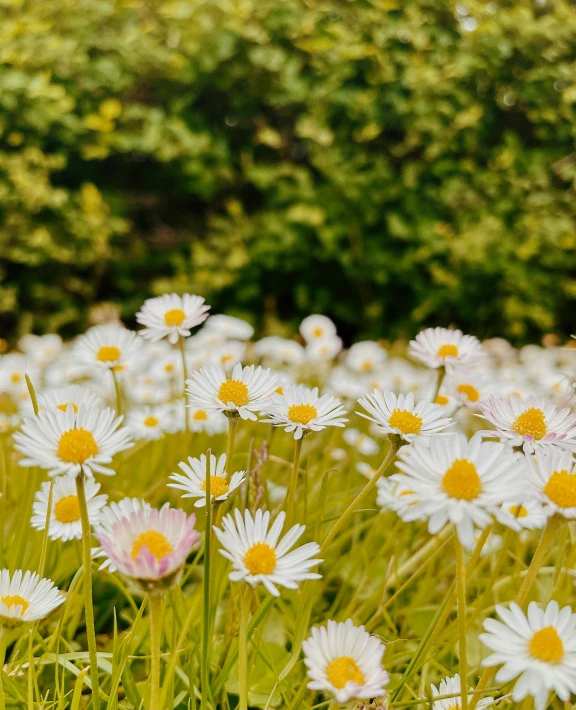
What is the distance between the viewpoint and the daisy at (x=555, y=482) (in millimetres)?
588

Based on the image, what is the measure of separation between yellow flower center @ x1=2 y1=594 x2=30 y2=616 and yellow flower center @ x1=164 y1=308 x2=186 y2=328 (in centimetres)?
46

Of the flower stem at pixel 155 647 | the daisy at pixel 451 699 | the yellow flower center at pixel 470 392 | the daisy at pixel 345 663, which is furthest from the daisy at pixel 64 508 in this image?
the yellow flower center at pixel 470 392

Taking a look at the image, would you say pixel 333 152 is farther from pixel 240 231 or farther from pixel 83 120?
pixel 83 120

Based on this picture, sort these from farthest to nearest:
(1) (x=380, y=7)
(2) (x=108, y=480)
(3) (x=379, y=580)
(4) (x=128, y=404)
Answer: (1) (x=380, y=7) < (4) (x=128, y=404) < (2) (x=108, y=480) < (3) (x=379, y=580)

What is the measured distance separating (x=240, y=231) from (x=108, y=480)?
214 centimetres

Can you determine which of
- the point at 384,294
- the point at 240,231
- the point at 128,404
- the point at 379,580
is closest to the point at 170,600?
the point at 379,580

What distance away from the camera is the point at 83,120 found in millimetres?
2920

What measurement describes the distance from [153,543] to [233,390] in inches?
10.7

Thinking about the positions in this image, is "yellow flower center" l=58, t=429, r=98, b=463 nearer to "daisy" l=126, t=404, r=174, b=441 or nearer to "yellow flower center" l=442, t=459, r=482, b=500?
Answer: "yellow flower center" l=442, t=459, r=482, b=500

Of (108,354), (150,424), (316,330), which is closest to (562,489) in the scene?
(108,354)

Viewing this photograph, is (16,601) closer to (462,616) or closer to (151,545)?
(151,545)

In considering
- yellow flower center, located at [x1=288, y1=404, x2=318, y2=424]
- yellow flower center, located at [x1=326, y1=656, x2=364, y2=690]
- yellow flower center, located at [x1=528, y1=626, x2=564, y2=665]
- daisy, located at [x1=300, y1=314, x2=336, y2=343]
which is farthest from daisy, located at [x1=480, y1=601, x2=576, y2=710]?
daisy, located at [x1=300, y1=314, x2=336, y2=343]

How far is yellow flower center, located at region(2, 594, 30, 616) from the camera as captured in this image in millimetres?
653

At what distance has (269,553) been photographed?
0.59 m
